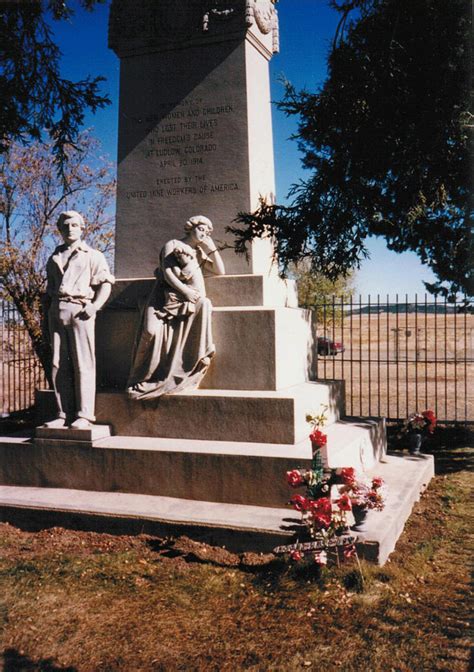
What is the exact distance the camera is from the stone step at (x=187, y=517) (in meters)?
4.66

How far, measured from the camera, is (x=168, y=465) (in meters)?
5.48

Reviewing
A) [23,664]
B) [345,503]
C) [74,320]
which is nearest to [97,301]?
[74,320]

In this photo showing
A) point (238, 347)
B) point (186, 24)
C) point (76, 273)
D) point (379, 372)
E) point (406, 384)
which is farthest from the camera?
point (379, 372)

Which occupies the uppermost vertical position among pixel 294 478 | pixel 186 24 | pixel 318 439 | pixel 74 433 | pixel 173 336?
pixel 186 24

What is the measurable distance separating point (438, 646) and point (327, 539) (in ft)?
3.35

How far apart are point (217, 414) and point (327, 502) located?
63.9 inches

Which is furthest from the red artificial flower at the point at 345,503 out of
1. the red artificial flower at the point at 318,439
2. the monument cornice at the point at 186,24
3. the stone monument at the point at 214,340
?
the monument cornice at the point at 186,24

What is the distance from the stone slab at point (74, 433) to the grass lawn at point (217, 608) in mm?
934

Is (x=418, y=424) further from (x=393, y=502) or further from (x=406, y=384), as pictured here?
(x=406, y=384)

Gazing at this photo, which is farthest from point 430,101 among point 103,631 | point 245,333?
point 103,631

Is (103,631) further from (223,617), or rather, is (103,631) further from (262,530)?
(262,530)

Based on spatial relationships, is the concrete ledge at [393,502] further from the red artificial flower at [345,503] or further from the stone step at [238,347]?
the stone step at [238,347]

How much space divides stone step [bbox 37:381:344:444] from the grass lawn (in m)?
1.17

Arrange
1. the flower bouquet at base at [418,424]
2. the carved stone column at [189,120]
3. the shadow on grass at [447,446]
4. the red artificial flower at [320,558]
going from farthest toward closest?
1. the shadow on grass at [447,446]
2. the flower bouquet at base at [418,424]
3. the carved stone column at [189,120]
4. the red artificial flower at [320,558]
